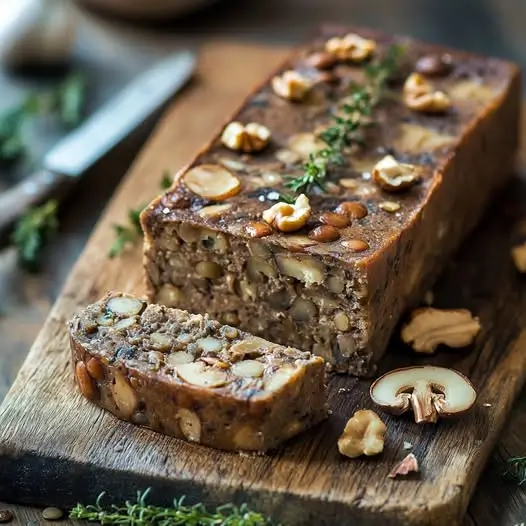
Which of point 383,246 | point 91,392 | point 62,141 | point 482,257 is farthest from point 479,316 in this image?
point 62,141

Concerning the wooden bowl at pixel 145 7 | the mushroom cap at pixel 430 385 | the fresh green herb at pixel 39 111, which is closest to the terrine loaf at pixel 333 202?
the mushroom cap at pixel 430 385

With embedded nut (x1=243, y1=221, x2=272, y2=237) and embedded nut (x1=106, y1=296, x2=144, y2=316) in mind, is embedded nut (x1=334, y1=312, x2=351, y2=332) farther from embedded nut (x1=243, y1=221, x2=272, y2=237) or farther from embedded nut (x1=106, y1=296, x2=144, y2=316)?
embedded nut (x1=106, y1=296, x2=144, y2=316)

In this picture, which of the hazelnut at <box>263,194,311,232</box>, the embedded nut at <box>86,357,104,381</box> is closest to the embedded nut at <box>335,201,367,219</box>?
the hazelnut at <box>263,194,311,232</box>

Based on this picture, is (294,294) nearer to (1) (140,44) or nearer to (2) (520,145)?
(2) (520,145)

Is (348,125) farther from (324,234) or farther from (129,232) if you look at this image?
Answer: (129,232)

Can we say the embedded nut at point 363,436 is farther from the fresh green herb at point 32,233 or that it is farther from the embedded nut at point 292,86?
the fresh green herb at point 32,233
